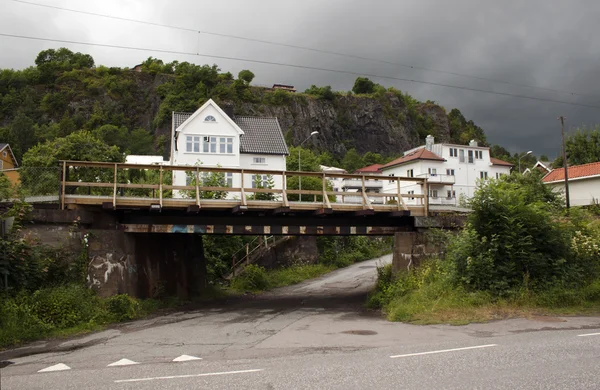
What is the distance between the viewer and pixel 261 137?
54.8 m

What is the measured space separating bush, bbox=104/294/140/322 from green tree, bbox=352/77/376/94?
163m

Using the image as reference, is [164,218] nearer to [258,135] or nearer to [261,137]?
[261,137]

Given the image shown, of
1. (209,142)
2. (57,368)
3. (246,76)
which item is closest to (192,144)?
(209,142)

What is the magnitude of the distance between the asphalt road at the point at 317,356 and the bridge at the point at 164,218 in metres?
3.04

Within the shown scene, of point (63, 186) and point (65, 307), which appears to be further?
point (63, 186)

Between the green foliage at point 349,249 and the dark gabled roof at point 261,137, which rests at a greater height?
the dark gabled roof at point 261,137

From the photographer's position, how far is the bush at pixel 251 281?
30.3 meters

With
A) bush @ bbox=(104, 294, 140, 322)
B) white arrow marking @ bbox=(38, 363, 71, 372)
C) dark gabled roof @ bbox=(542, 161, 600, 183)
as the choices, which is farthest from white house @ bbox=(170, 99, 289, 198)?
white arrow marking @ bbox=(38, 363, 71, 372)

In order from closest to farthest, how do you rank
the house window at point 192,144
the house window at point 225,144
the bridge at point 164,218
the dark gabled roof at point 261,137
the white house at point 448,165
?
the bridge at point 164,218 → the house window at point 192,144 → the house window at point 225,144 → the dark gabled roof at point 261,137 → the white house at point 448,165

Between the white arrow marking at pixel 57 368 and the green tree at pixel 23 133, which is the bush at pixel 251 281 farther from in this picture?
the green tree at pixel 23 133

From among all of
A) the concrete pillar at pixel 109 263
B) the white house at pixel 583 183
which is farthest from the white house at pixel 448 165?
the concrete pillar at pixel 109 263

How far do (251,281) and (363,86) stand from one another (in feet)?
495

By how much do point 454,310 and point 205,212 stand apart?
946 cm

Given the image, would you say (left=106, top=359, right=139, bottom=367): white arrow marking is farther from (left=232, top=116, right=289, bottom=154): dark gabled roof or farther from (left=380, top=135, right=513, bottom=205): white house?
(left=380, top=135, right=513, bottom=205): white house
